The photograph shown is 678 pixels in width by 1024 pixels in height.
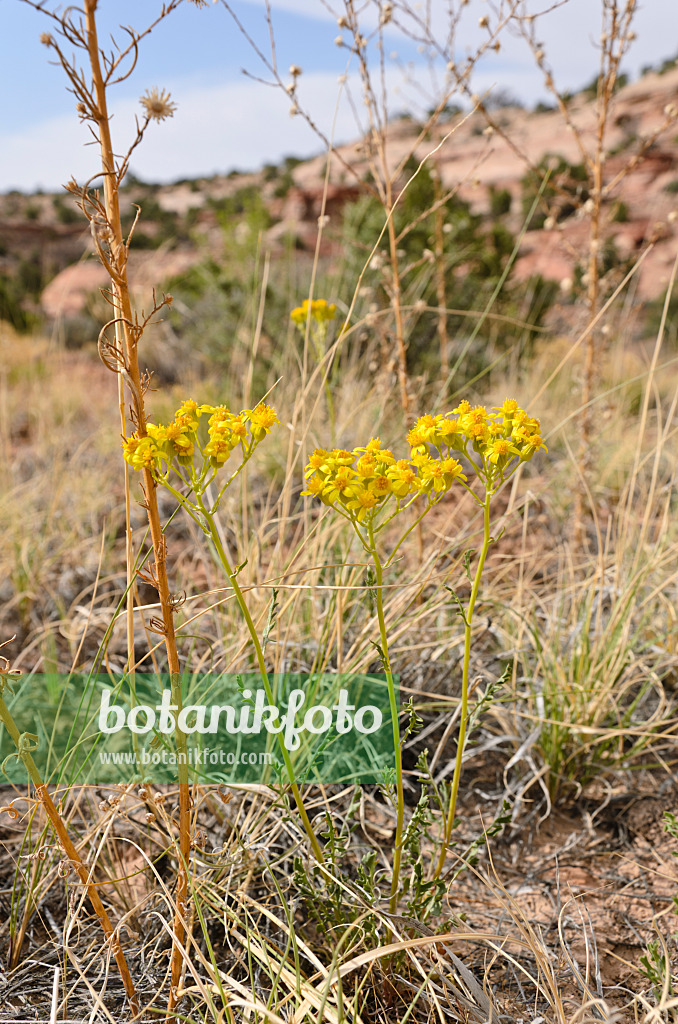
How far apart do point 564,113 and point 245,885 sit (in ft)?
6.09

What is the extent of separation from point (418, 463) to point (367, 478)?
6cm

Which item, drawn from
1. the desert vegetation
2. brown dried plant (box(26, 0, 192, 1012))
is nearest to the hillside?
the desert vegetation

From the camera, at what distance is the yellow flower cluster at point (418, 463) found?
689 millimetres

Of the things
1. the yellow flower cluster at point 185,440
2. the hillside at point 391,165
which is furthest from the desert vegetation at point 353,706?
the hillside at point 391,165

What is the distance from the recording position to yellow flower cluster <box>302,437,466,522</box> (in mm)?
685

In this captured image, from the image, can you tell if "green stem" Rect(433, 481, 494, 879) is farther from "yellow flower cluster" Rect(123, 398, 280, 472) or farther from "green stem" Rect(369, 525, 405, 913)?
"yellow flower cluster" Rect(123, 398, 280, 472)

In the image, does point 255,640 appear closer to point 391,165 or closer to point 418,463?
point 418,463

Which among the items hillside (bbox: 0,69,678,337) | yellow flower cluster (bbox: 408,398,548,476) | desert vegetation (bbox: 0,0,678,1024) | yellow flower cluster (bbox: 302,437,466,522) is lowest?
desert vegetation (bbox: 0,0,678,1024)

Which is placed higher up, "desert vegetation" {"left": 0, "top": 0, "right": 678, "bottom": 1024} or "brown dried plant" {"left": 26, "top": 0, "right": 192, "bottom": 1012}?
"brown dried plant" {"left": 26, "top": 0, "right": 192, "bottom": 1012}

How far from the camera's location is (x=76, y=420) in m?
4.24

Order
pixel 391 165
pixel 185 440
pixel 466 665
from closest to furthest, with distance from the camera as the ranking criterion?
pixel 185 440 < pixel 466 665 < pixel 391 165

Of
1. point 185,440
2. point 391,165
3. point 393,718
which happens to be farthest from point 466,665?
point 391,165

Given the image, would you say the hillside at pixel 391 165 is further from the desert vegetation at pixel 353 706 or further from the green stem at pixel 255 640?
the green stem at pixel 255 640

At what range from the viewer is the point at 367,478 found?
0.70m
